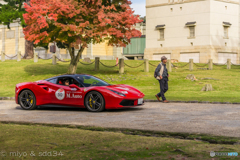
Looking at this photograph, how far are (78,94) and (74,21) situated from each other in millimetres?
15911

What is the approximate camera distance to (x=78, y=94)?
10.8m

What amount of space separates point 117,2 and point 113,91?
1851cm

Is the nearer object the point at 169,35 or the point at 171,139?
the point at 171,139

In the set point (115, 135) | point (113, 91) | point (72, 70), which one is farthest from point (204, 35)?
point (115, 135)

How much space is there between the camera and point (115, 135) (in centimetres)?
629

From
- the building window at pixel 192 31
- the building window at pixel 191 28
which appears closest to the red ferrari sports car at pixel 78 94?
the building window at pixel 191 28

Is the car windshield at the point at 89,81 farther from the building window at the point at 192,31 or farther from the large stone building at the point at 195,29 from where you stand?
the building window at the point at 192,31

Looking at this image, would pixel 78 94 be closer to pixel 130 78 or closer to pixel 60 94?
pixel 60 94

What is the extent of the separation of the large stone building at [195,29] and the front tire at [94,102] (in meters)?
39.5

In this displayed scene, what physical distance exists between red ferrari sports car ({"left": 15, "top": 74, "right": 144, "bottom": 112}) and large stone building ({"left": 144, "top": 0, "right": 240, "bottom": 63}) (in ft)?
128

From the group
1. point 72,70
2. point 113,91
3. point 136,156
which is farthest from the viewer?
point 72,70

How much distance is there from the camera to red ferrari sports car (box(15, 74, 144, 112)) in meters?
10.4

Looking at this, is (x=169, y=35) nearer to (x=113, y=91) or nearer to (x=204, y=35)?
(x=204, y=35)

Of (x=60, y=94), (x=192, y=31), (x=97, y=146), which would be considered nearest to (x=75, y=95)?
(x=60, y=94)
